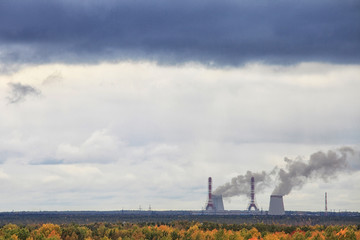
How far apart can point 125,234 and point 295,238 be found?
20964 millimetres

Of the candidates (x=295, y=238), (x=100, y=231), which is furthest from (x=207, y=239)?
(x=100, y=231)

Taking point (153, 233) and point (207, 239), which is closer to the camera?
point (207, 239)

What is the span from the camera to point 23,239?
71188 millimetres

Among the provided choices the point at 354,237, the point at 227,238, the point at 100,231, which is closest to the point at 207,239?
the point at 227,238

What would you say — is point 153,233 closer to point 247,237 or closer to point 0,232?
point 247,237

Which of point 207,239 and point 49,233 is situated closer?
point 207,239

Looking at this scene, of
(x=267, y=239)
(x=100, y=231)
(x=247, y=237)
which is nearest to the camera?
(x=267, y=239)

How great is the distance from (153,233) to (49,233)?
1098 centimetres

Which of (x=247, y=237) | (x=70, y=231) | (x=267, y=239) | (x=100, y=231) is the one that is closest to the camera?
(x=267, y=239)

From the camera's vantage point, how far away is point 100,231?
85.1 meters

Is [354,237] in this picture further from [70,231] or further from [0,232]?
[0,232]

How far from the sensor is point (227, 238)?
68125 millimetres

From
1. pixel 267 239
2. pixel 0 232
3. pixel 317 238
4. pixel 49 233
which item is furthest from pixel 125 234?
pixel 317 238

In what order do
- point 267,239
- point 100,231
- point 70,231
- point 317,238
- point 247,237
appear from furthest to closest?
1. point 100,231
2. point 70,231
3. point 247,237
4. point 267,239
5. point 317,238
